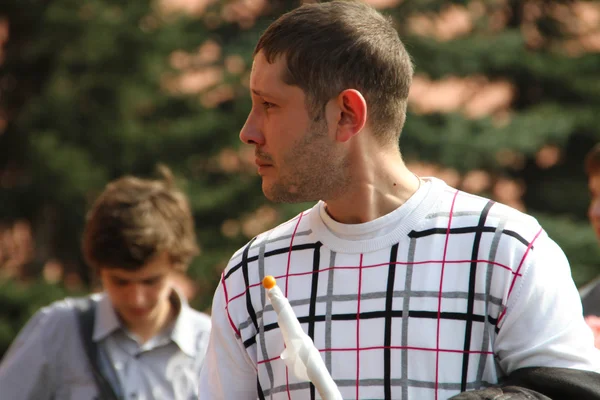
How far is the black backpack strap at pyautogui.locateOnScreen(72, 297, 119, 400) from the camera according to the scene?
3.14m

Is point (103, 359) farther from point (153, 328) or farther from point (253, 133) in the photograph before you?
point (253, 133)

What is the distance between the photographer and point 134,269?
3.23 metres

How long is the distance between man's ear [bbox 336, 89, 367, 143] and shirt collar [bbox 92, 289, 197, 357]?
5.27 ft

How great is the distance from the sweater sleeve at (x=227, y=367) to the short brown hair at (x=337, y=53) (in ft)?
1.64

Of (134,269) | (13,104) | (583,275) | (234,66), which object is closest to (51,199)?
(13,104)

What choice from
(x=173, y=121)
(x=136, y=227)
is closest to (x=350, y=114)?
(x=136, y=227)

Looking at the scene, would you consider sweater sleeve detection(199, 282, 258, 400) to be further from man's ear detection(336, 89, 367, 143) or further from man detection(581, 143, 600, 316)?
man detection(581, 143, 600, 316)

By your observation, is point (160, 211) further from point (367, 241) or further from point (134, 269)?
point (367, 241)

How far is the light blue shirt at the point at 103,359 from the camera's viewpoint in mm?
3129

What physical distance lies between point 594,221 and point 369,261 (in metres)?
1.75

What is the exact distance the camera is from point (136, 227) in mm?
3262

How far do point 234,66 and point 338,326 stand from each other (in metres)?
8.41

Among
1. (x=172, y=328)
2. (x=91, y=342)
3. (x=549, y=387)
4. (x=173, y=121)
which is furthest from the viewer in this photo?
(x=173, y=121)

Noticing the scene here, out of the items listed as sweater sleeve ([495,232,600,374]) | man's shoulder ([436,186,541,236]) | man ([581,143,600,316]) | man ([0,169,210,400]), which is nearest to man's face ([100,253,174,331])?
man ([0,169,210,400])
